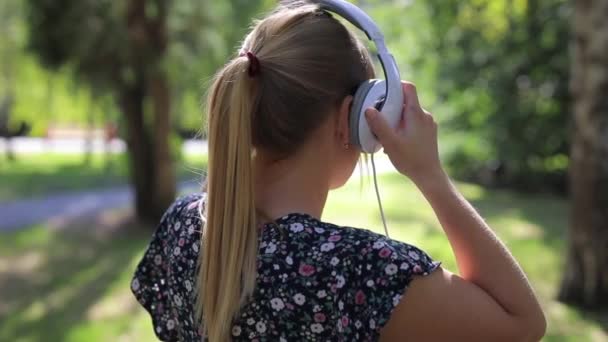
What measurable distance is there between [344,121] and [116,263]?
6.84m

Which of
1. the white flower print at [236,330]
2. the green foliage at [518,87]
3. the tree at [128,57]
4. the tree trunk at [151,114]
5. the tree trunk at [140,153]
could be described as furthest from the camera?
the green foliage at [518,87]

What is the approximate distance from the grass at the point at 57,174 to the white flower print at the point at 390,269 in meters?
12.0

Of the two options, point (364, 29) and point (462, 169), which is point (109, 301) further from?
point (462, 169)

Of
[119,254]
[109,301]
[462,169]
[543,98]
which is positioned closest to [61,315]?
[109,301]

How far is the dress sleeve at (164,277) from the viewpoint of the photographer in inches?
58.1

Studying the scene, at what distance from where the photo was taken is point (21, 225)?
414 inches

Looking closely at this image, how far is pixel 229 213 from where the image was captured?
4.25 feet

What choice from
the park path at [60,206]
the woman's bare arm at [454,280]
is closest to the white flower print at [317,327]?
the woman's bare arm at [454,280]

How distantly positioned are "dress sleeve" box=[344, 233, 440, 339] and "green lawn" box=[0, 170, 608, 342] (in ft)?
9.03

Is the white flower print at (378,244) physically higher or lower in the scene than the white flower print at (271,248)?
higher

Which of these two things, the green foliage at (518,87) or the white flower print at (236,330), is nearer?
the white flower print at (236,330)

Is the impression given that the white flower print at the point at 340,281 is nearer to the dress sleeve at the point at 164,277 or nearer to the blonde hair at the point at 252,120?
the blonde hair at the point at 252,120

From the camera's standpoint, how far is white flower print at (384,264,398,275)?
3.79 ft

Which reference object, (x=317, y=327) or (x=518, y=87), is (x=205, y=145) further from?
(x=518, y=87)
